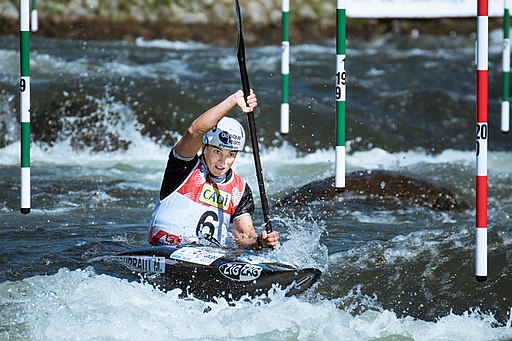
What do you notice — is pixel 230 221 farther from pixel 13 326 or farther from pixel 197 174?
pixel 13 326

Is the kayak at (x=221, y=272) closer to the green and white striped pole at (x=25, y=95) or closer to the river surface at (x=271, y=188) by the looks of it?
the river surface at (x=271, y=188)

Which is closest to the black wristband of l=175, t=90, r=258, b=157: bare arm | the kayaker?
the kayaker

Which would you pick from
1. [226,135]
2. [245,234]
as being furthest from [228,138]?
[245,234]

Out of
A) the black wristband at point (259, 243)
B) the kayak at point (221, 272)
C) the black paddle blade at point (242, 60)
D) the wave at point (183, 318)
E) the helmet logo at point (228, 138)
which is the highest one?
the black paddle blade at point (242, 60)

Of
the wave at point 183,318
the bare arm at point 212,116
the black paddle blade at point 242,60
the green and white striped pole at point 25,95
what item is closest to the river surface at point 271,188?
the wave at point 183,318

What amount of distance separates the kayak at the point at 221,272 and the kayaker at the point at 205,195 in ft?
0.37

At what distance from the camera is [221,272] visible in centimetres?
469

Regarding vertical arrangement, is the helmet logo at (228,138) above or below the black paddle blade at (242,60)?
below

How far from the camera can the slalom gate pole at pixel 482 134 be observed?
14.0 ft

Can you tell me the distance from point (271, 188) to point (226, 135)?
11.1ft

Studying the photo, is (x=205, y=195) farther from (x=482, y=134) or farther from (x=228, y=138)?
(x=482, y=134)

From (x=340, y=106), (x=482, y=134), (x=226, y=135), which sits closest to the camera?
(x=482, y=134)

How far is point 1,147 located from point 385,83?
17.7 feet

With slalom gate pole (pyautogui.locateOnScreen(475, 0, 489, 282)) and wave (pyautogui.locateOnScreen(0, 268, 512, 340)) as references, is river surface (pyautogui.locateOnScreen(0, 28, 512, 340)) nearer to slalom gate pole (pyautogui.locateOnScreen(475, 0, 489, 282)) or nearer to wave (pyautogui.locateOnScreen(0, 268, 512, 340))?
wave (pyautogui.locateOnScreen(0, 268, 512, 340))
